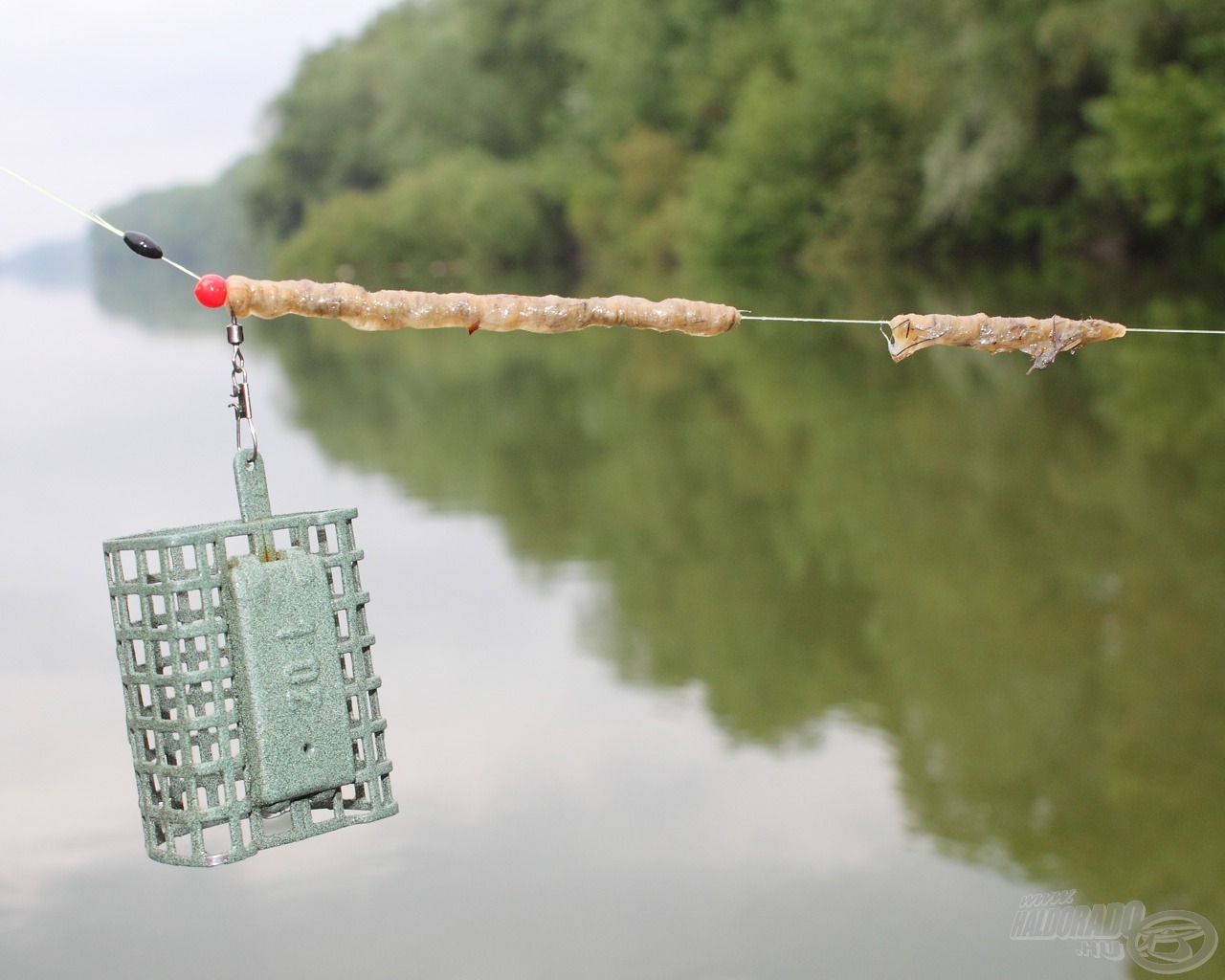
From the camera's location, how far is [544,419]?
846 inches

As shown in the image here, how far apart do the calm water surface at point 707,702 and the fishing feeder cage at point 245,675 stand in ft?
8.81

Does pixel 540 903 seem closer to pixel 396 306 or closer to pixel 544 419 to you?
pixel 396 306

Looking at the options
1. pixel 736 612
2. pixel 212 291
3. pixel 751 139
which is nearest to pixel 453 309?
pixel 212 291

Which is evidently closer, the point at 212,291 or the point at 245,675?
the point at 212,291

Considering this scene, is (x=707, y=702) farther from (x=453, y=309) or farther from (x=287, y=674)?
(x=453, y=309)

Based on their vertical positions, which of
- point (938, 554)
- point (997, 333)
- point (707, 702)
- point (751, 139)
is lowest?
point (707, 702)

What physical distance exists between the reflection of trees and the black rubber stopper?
15.2ft

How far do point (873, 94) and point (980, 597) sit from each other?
148ft

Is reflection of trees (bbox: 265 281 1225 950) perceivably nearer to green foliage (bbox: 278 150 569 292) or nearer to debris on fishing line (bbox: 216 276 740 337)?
debris on fishing line (bbox: 216 276 740 337)

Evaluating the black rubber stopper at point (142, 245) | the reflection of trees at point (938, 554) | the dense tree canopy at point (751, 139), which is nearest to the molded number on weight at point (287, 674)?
the black rubber stopper at point (142, 245)

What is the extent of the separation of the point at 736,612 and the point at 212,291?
7.99 m

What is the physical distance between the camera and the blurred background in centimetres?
634

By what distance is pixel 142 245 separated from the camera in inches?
122

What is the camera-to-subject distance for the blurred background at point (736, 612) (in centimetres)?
634
